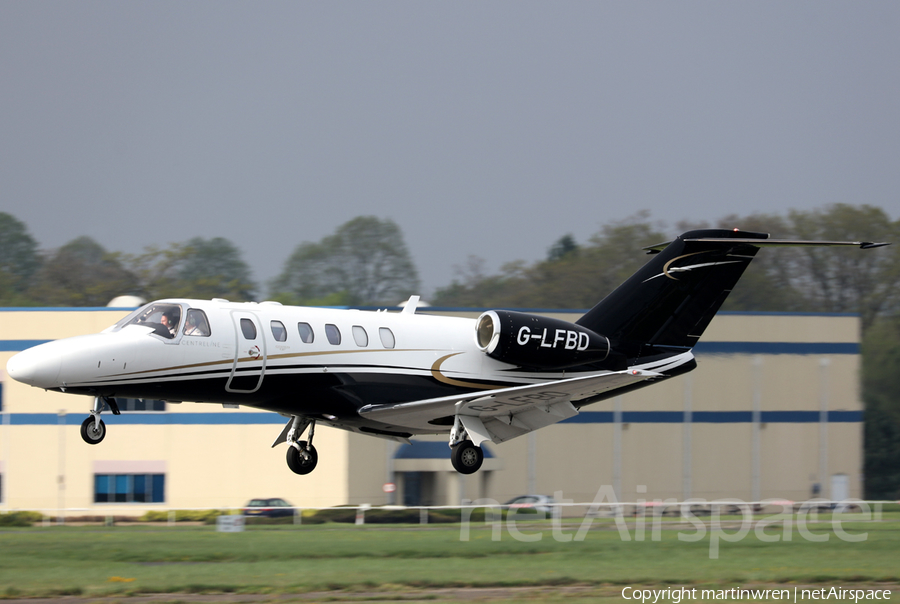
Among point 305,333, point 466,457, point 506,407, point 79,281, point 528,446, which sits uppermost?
point 79,281

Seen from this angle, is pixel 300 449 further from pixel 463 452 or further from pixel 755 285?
pixel 755 285

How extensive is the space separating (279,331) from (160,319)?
6.35 feet

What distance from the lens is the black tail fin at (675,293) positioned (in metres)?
20.2

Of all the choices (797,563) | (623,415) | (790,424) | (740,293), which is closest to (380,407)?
(797,563)

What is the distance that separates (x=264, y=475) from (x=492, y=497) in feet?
28.1

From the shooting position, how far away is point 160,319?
52.5 feet

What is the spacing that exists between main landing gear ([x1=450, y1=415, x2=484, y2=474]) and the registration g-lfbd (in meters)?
0.02

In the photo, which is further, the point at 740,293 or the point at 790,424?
the point at 740,293

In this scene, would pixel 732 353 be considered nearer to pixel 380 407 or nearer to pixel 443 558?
pixel 443 558

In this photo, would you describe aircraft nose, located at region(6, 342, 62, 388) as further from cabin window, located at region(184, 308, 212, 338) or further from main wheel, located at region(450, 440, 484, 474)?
main wheel, located at region(450, 440, 484, 474)

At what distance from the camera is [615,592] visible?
60.4 ft

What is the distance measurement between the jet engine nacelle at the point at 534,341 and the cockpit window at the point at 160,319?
5.64m

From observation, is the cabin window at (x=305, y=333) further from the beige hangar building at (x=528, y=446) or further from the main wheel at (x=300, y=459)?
the beige hangar building at (x=528, y=446)

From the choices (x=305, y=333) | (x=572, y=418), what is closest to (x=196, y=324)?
(x=305, y=333)
